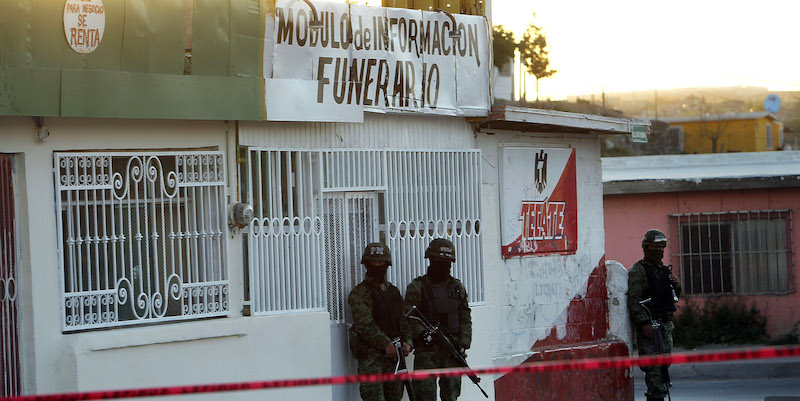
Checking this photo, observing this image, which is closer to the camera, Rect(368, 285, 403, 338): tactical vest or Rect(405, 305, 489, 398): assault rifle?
Rect(368, 285, 403, 338): tactical vest

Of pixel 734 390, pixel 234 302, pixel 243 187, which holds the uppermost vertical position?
pixel 243 187

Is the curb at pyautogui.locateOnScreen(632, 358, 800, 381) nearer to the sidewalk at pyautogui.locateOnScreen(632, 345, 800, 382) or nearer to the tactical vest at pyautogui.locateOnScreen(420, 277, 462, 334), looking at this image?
the sidewalk at pyautogui.locateOnScreen(632, 345, 800, 382)

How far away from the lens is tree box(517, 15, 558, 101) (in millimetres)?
45875

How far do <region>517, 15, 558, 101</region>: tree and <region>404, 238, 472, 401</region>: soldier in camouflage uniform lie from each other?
3681 centimetres

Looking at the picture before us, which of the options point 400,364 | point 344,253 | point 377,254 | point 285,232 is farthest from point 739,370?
point 285,232

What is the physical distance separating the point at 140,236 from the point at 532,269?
4327 millimetres

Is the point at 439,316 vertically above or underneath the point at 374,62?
underneath

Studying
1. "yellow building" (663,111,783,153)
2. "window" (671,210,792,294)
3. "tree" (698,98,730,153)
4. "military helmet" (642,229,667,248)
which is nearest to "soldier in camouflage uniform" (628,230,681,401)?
"military helmet" (642,229,667,248)

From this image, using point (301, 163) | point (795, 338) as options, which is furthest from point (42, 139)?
point (795, 338)

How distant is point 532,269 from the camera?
1102 centimetres

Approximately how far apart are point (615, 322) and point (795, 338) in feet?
18.7

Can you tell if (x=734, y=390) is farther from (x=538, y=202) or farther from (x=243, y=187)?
(x=243, y=187)

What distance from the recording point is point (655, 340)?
11711 millimetres

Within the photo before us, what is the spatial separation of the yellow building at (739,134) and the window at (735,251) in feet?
99.9
